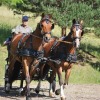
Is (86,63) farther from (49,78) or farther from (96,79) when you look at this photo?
(49,78)

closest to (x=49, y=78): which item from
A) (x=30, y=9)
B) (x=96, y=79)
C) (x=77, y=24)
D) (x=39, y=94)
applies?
(x=39, y=94)

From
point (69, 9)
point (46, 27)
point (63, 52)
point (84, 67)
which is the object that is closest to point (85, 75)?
point (84, 67)

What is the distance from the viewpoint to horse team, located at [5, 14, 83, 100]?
11.5m

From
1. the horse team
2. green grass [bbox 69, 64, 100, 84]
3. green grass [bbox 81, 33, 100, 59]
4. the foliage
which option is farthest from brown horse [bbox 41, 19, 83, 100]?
green grass [bbox 81, 33, 100, 59]

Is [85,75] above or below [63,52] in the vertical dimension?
below

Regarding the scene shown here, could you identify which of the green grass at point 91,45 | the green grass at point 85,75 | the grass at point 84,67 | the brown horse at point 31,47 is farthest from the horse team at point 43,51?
the green grass at point 91,45

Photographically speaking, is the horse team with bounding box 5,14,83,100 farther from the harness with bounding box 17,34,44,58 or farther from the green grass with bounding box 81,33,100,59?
the green grass with bounding box 81,33,100,59

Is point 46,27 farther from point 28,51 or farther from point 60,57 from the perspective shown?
point 60,57

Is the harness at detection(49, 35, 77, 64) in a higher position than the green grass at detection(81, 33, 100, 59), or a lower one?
higher

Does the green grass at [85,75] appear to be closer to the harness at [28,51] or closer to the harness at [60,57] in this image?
the harness at [60,57]

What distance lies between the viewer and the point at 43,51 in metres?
11.8

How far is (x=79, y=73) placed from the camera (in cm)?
2722

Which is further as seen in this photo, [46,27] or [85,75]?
[85,75]

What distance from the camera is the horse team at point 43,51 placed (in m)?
11.5
